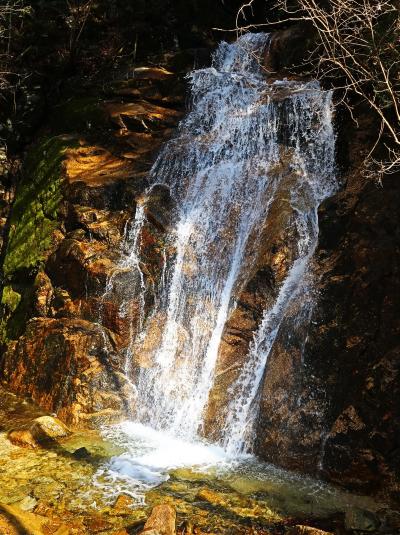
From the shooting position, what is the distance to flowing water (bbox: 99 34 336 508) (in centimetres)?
706

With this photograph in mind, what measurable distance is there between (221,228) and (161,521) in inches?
207

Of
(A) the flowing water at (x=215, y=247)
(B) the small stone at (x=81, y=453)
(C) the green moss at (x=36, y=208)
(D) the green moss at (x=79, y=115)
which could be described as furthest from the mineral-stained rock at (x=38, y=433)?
Result: (D) the green moss at (x=79, y=115)

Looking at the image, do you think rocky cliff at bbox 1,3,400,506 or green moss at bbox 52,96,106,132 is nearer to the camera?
rocky cliff at bbox 1,3,400,506

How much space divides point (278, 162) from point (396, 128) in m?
2.22

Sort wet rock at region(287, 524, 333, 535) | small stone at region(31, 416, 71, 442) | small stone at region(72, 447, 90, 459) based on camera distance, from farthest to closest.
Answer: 1. small stone at region(31, 416, 71, 442)
2. small stone at region(72, 447, 90, 459)
3. wet rock at region(287, 524, 333, 535)

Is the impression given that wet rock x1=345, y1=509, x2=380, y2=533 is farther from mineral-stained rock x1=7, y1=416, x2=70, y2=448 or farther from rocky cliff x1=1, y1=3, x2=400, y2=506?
mineral-stained rock x1=7, y1=416, x2=70, y2=448

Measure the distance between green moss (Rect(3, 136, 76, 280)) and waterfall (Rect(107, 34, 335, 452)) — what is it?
202 centimetres

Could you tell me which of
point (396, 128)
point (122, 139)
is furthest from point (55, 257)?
point (396, 128)

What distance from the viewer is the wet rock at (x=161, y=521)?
15.2 ft

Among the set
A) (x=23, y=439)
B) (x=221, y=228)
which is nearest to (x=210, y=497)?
(x=23, y=439)

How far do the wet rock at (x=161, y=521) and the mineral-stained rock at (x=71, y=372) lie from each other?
279 cm

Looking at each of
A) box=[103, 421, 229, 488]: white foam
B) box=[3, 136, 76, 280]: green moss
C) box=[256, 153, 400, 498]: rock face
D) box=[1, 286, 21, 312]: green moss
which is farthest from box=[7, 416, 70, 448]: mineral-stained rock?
box=[3, 136, 76, 280]: green moss

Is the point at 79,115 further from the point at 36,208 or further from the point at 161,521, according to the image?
the point at 161,521

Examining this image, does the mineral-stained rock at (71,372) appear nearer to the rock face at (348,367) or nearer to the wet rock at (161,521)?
the rock face at (348,367)
